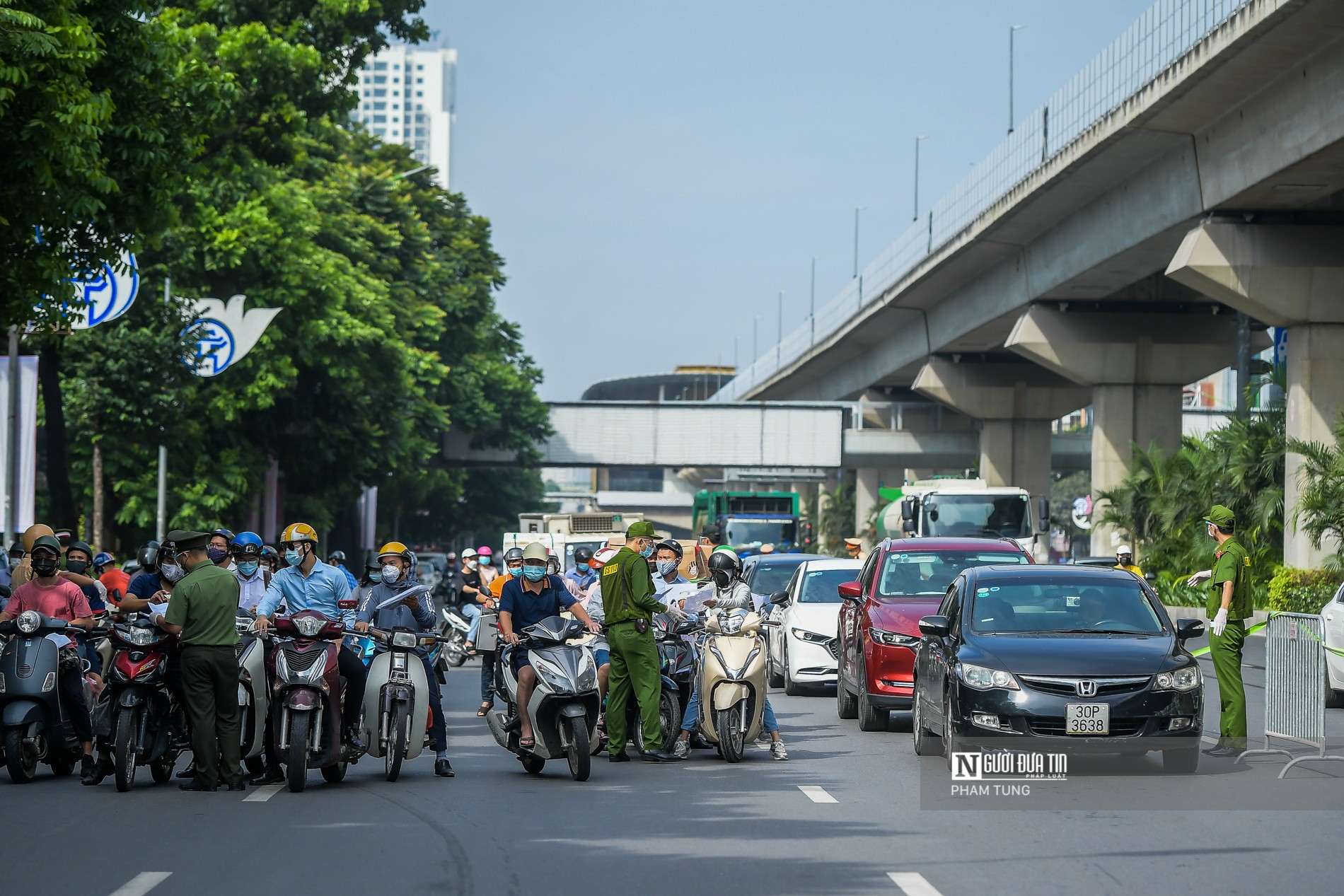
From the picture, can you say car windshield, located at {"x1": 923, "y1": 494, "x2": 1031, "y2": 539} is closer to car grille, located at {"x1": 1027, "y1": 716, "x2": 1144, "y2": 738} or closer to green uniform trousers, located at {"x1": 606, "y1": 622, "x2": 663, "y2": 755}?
green uniform trousers, located at {"x1": 606, "y1": 622, "x2": 663, "y2": 755}

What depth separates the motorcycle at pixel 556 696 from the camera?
12055mm

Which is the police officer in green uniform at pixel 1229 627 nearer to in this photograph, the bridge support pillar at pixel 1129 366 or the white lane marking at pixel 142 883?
the white lane marking at pixel 142 883

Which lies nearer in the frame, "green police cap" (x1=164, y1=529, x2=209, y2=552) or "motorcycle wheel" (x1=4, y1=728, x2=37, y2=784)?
"green police cap" (x1=164, y1=529, x2=209, y2=552)

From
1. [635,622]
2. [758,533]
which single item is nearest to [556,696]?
[635,622]

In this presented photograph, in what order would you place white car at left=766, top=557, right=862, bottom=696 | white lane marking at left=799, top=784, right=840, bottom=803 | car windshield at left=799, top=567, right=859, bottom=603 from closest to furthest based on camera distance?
white lane marking at left=799, top=784, right=840, bottom=803 → white car at left=766, top=557, right=862, bottom=696 → car windshield at left=799, top=567, right=859, bottom=603

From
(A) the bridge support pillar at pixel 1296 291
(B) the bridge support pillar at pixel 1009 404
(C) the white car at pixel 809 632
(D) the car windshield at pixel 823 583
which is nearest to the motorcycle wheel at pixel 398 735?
(C) the white car at pixel 809 632

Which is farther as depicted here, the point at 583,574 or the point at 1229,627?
the point at 583,574

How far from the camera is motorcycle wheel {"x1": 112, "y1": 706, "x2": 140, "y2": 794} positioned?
38.3ft

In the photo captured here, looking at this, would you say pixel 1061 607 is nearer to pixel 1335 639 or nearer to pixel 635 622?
pixel 635 622

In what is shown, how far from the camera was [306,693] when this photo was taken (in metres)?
11.6

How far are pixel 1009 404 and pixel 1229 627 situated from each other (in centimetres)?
4293

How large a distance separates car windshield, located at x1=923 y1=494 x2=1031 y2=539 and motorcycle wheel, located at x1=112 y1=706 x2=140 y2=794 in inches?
1032

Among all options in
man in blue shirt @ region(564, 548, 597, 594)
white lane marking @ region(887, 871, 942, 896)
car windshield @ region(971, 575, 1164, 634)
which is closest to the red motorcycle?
car windshield @ region(971, 575, 1164, 634)

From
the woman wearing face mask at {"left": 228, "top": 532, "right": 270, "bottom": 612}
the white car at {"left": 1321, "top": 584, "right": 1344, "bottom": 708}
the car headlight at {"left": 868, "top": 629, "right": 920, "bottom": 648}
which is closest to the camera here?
the woman wearing face mask at {"left": 228, "top": 532, "right": 270, "bottom": 612}
